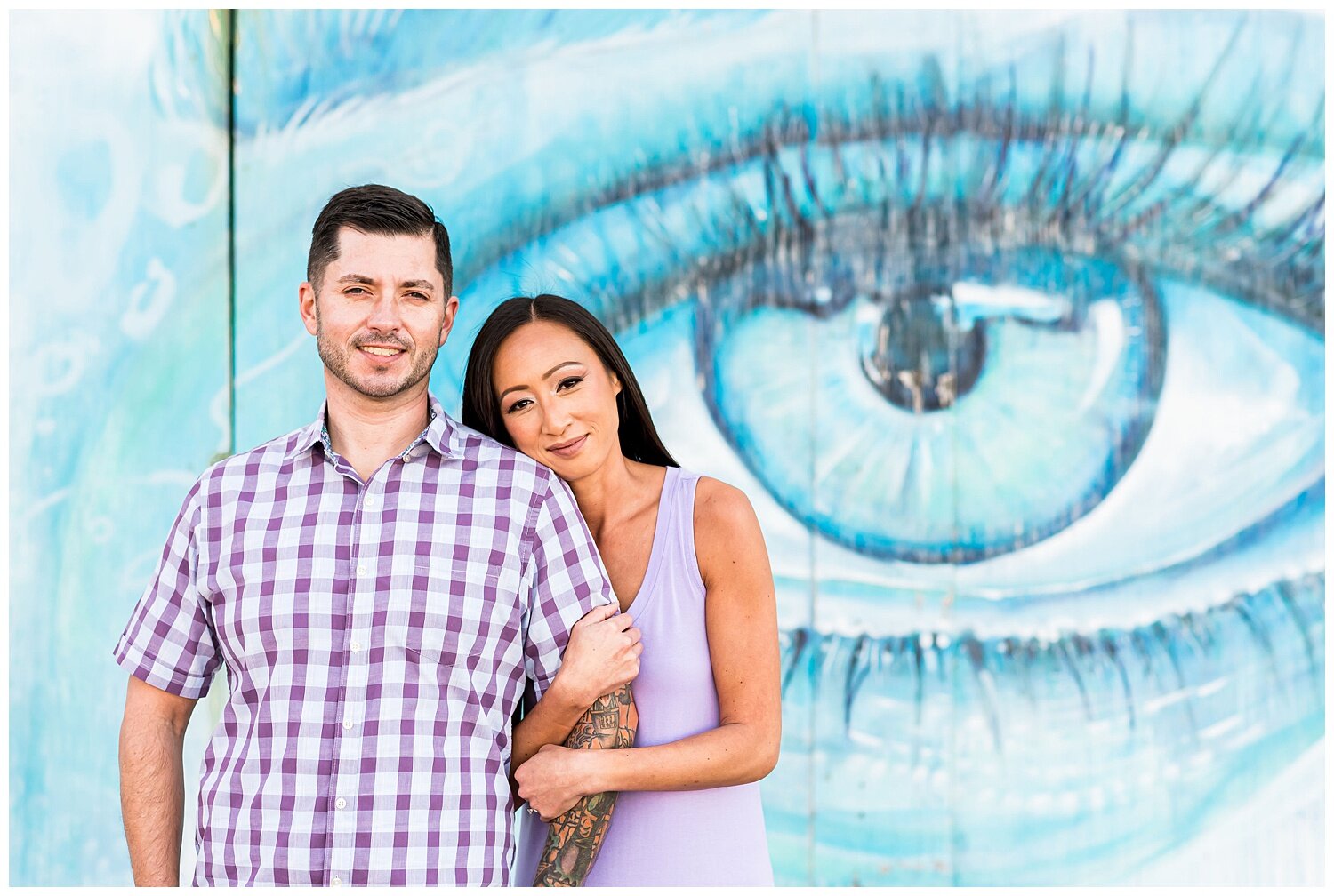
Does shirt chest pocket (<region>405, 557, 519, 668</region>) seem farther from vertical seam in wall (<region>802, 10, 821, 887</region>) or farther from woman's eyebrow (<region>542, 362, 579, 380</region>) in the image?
vertical seam in wall (<region>802, 10, 821, 887</region>)

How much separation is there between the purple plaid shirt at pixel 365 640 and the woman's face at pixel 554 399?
0.09 m

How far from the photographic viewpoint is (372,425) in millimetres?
2018

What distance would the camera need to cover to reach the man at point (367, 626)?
6.08 ft

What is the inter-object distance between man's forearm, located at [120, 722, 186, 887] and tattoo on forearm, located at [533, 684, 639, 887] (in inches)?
26.2

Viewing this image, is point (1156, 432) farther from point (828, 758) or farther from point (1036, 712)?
point (828, 758)

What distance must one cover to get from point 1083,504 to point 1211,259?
76 cm

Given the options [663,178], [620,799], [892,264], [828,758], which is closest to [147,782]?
[620,799]

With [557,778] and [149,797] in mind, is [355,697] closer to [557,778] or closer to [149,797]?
[557,778]

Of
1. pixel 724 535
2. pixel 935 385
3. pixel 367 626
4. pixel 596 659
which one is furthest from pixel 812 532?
pixel 367 626

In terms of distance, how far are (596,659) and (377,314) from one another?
69 cm

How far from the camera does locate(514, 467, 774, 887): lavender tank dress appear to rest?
206 cm

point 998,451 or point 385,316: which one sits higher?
point 385,316

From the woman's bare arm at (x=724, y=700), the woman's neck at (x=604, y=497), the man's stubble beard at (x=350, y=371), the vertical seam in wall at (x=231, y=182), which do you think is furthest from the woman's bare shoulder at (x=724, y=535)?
the vertical seam in wall at (x=231, y=182)

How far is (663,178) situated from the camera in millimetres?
3115
